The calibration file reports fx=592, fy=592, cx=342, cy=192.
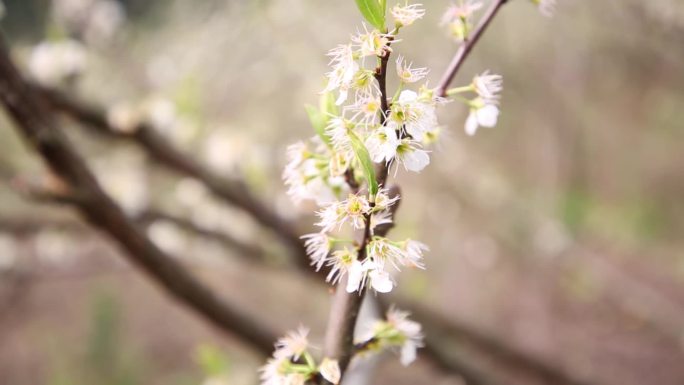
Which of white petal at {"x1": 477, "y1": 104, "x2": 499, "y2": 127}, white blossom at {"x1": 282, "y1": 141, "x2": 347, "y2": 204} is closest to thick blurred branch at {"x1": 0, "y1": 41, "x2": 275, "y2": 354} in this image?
white blossom at {"x1": 282, "y1": 141, "x2": 347, "y2": 204}

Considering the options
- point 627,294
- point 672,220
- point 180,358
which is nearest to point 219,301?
point 627,294

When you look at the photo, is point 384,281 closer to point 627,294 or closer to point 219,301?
point 219,301

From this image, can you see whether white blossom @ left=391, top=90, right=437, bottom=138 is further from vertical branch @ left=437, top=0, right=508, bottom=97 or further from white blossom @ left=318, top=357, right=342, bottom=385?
white blossom @ left=318, top=357, right=342, bottom=385

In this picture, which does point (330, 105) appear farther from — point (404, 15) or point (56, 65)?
point (56, 65)

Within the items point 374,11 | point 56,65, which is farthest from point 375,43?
point 56,65

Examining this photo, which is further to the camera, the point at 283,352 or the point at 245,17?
the point at 245,17

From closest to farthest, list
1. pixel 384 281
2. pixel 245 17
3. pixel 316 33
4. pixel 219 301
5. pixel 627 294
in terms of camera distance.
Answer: pixel 384 281 → pixel 219 301 → pixel 245 17 → pixel 316 33 → pixel 627 294

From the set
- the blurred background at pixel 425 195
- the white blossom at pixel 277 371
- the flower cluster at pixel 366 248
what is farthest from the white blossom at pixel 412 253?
the blurred background at pixel 425 195

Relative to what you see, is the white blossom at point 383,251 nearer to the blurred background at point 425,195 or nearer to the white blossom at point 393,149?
the white blossom at point 393,149
